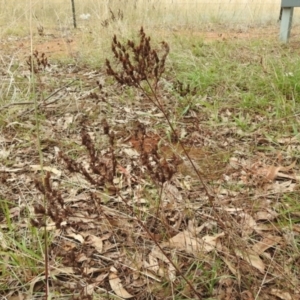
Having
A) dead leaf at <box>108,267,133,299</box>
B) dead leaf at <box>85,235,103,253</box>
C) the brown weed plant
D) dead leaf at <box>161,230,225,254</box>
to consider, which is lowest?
dead leaf at <box>85,235,103,253</box>

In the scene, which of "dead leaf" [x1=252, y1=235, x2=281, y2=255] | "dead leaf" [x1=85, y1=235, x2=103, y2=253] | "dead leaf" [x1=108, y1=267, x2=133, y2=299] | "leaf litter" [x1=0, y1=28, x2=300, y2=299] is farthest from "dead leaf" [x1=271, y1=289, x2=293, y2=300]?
"dead leaf" [x1=85, y1=235, x2=103, y2=253]

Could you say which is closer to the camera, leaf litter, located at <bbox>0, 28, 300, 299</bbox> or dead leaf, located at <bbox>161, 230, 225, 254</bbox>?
leaf litter, located at <bbox>0, 28, 300, 299</bbox>

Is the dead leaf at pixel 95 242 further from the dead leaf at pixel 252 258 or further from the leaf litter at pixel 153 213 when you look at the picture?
the dead leaf at pixel 252 258

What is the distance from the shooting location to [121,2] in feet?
13.8

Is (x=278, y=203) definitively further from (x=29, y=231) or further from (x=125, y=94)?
(x=125, y=94)

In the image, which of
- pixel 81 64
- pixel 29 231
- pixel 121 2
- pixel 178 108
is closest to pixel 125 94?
pixel 178 108

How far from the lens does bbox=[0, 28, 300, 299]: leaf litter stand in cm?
98

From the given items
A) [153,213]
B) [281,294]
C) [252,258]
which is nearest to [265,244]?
[252,258]

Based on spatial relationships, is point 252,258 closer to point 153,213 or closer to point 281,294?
point 281,294

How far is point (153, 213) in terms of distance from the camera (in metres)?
1.30

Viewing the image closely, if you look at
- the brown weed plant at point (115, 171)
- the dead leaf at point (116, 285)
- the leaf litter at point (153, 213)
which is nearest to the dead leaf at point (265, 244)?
the leaf litter at point (153, 213)

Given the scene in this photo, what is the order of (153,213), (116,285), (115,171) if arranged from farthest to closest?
(153,213)
(116,285)
(115,171)

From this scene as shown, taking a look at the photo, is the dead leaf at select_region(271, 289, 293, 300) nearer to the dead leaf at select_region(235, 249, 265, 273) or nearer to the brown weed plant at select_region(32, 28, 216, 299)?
the dead leaf at select_region(235, 249, 265, 273)

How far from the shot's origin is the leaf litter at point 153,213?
98 centimetres
